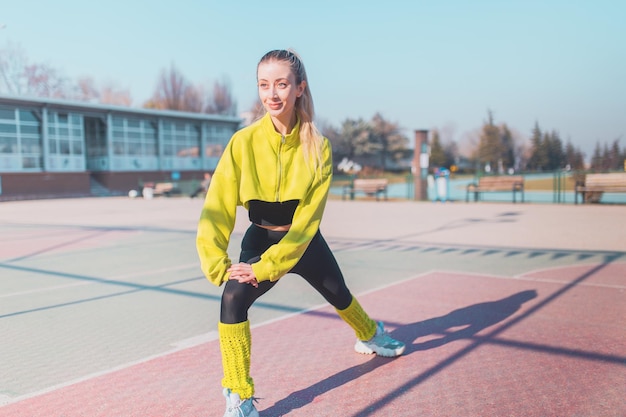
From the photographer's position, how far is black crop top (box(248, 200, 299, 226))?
3.24 m

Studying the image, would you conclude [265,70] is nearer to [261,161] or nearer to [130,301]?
[261,161]

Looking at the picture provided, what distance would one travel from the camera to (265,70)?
3.16 metres

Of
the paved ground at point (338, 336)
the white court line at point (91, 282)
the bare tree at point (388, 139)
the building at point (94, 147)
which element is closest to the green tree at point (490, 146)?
the bare tree at point (388, 139)

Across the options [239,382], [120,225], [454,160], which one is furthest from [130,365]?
[454,160]

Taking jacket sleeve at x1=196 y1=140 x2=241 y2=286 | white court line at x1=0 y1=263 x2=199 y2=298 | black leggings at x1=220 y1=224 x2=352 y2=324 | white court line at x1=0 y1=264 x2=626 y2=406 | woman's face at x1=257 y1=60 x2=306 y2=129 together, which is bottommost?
white court line at x1=0 y1=264 x2=626 y2=406

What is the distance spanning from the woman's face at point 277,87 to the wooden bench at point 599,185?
20238mm

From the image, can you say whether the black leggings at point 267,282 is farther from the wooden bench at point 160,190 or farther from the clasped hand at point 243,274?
the wooden bench at point 160,190

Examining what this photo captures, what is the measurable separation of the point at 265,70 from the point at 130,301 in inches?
→ 151

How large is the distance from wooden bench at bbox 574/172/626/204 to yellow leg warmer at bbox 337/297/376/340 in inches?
757

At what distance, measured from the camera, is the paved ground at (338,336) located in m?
3.39

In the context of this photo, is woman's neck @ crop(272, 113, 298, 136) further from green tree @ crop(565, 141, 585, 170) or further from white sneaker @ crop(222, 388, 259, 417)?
green tree @ crop(565, 141, 585, 170)

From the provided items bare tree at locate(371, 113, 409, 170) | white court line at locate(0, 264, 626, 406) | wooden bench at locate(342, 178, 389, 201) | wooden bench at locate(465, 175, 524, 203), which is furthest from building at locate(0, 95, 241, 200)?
white court line at locate(0, 264, 626, 406)

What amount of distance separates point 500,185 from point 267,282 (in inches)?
866

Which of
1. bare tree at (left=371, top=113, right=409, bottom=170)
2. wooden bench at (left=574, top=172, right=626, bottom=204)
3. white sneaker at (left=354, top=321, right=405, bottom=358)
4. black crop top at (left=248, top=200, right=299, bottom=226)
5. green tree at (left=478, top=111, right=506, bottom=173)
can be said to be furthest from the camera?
bare tree at (left=371, top=113, right=409, bottom=170)
